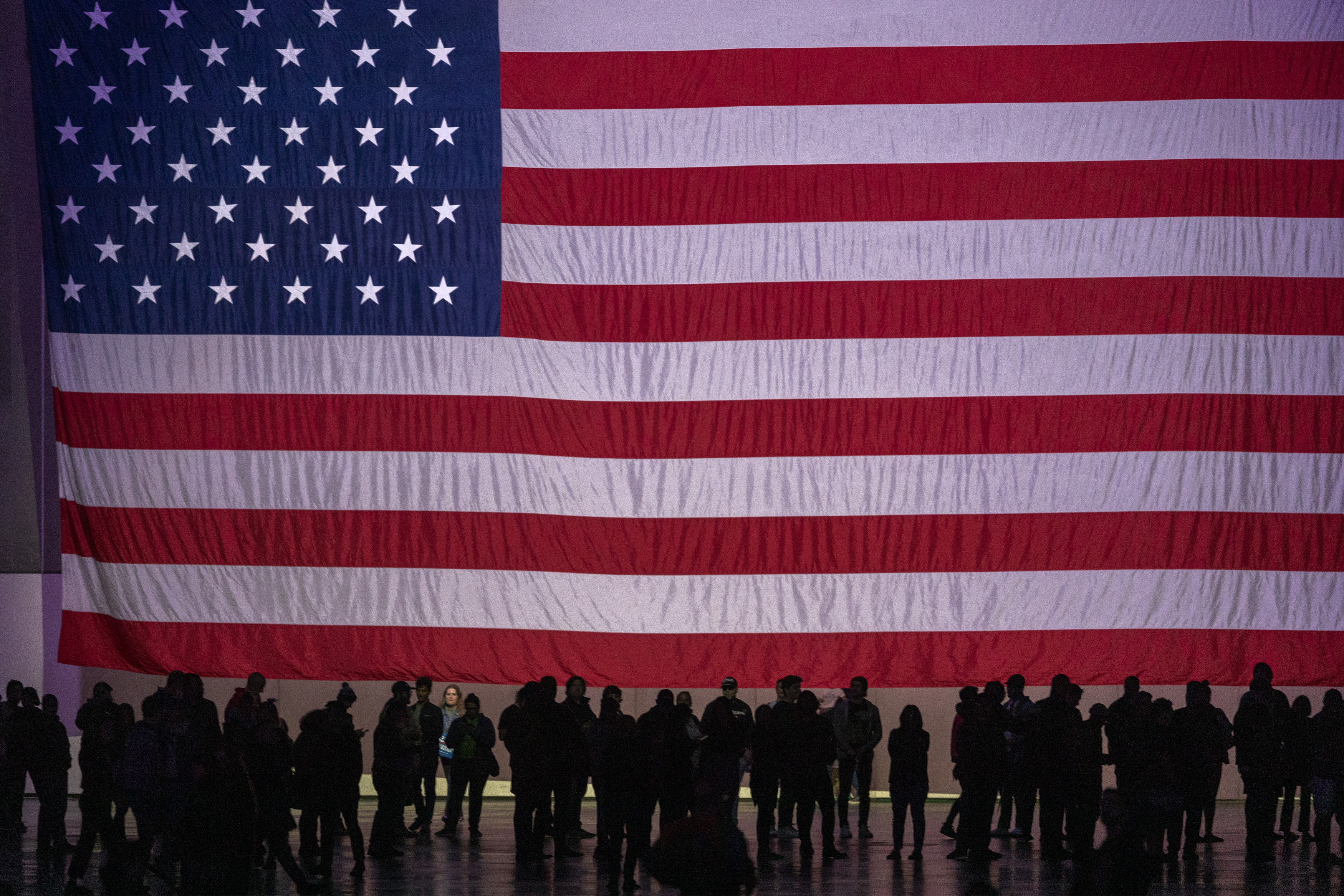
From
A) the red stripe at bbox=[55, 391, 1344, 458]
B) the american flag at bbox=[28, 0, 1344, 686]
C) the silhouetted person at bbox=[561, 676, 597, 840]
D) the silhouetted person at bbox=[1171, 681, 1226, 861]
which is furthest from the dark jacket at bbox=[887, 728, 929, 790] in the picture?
the red stripe at bbox=[55, 391, 1344, 458]

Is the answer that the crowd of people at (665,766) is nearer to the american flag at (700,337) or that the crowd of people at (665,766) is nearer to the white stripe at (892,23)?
the american flag at (700,337)

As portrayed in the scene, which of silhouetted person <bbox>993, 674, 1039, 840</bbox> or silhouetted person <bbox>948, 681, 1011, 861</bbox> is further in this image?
silhouetted person <bbox>993, 674, 1039, 840</bbox>

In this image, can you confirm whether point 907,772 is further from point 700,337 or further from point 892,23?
point 892,23

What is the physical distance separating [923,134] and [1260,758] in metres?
6.81

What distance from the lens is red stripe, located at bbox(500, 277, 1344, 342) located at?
47.6 ft

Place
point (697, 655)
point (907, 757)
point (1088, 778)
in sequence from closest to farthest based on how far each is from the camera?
1. point (1088, 778)
2. point (907, 757)
3. point (697, 655)

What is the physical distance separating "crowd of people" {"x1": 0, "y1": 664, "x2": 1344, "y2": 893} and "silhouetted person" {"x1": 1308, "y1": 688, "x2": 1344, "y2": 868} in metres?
0.02

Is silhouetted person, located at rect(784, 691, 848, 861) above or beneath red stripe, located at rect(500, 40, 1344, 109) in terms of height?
beneath

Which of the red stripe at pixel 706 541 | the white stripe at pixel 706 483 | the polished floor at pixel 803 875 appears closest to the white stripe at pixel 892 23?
the white stripe at pixel 706 483

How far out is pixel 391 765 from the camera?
12617 mm

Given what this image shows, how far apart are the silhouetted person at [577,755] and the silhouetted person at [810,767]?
184 centimetres

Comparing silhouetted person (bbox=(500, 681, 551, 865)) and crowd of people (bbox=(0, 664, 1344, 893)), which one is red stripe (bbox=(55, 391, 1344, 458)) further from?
silhouetted person (bbox=(500, 681, 551, 865))

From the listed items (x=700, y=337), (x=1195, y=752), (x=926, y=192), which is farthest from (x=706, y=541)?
(x=1195, y=752)

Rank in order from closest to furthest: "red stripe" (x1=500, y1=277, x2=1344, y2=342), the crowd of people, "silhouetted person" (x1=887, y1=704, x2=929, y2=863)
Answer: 1. the crowd of people
2. "silhouetted person" (x1=887, y1=704, x2=929, y2=863)
3. "red stripe" (x1=500, y1=277, x2=1344, y2=342)
